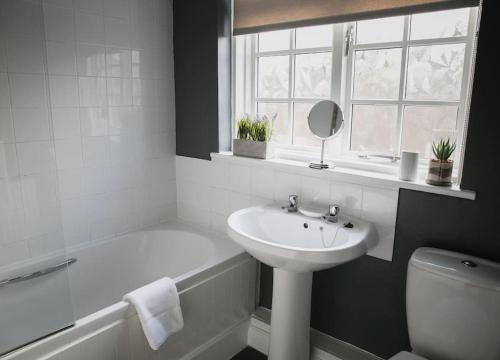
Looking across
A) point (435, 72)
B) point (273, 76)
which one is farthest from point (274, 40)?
point (435, 72)

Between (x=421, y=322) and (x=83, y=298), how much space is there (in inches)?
68.3

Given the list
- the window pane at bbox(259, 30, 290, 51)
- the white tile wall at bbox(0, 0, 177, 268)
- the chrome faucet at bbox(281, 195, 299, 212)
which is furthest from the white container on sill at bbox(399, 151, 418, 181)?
the white tile wall at bbox(0, 0, 177, 268)

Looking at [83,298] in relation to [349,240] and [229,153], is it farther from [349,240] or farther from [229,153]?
[349,240]

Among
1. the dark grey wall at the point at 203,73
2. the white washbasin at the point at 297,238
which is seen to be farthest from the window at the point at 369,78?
the white washbasin at the point at 297,238

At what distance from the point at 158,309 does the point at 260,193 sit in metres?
0.85

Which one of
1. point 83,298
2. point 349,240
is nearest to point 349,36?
point 349,240

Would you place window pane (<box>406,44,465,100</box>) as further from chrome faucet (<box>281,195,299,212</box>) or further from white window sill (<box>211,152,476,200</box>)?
chrome faucet (<box>281,195,299,212</box>)

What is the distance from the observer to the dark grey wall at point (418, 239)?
146 cm

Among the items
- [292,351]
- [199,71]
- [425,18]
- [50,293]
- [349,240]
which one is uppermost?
[425,18]

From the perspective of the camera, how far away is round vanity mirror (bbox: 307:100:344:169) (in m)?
1.87

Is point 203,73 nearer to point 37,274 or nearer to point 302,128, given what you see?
point 302,128

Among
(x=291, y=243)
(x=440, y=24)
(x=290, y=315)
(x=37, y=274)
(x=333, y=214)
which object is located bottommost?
→ (x=290, y=315)

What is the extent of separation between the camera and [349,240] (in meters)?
1.62

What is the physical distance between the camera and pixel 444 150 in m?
1.61
